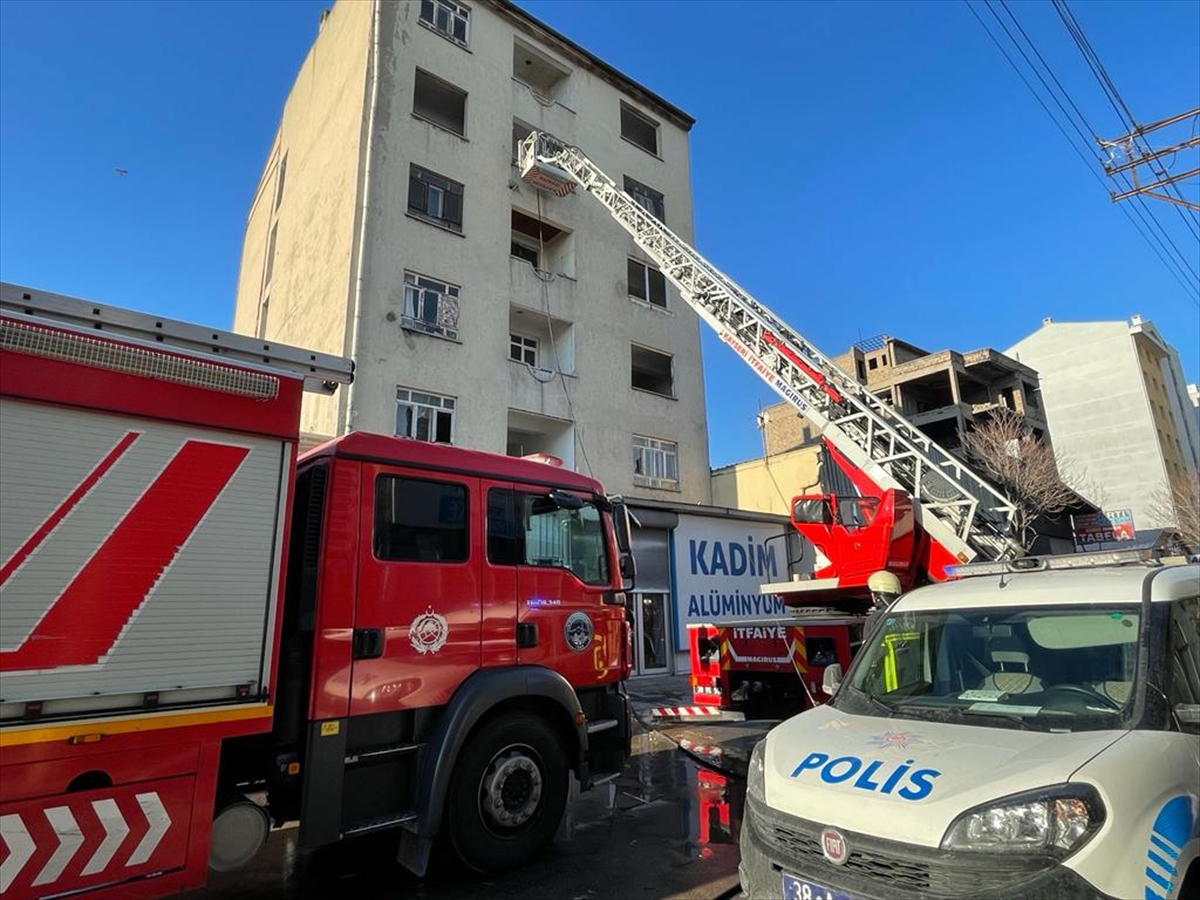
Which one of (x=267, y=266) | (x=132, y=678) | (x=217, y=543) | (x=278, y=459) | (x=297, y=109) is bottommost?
(x=132, y=678)

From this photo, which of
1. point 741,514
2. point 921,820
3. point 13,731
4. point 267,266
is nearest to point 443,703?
point 13,731

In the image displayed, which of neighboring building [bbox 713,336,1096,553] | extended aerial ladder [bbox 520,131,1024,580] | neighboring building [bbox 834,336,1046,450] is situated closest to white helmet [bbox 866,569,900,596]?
extended aerial ladder [bbox 520,131,1024,580]

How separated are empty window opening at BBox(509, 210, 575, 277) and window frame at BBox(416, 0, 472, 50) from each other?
5034 millimetres

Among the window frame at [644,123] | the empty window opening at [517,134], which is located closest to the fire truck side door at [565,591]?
the empty window opening at [517,134]

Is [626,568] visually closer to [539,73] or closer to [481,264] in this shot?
[481,264]

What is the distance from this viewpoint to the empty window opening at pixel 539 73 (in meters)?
20.3

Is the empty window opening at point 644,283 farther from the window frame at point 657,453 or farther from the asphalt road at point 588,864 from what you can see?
the asphalt road at point 588,864

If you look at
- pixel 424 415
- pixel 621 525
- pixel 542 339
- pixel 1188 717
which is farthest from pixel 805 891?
pixel 542 339

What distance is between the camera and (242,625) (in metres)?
3.72

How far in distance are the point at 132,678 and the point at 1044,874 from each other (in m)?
4.13

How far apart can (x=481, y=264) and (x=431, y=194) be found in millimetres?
2185

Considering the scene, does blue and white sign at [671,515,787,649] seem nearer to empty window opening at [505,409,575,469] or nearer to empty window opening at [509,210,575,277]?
empty window opening at [505,409,575,469]

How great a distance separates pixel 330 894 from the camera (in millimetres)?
4344

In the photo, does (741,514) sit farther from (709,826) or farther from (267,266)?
(267,266)
